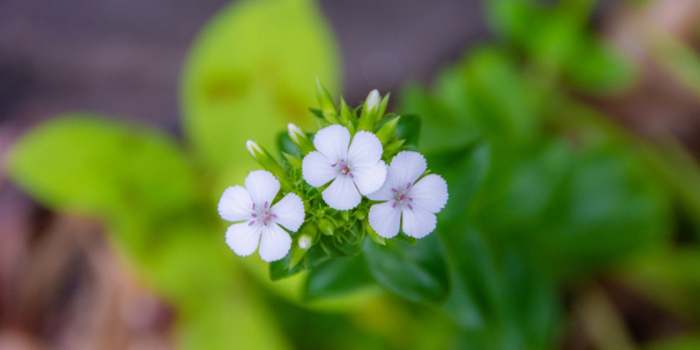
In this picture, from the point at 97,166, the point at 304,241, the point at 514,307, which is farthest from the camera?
the point at 97,166

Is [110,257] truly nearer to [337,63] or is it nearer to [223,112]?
[223,112]

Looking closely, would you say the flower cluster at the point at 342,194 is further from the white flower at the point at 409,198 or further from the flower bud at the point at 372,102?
the flower bud at the point at 372,102

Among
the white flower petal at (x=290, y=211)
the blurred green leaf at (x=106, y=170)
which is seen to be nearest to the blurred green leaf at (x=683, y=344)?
the white flower petal at (x=290, y=211)

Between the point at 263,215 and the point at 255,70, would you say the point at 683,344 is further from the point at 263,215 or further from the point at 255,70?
the point at 255,70

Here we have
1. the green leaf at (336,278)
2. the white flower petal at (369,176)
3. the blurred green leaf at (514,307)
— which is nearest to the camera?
the white flower petal at (369,176)

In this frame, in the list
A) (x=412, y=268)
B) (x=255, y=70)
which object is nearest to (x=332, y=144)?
(x=412, y=268)
